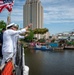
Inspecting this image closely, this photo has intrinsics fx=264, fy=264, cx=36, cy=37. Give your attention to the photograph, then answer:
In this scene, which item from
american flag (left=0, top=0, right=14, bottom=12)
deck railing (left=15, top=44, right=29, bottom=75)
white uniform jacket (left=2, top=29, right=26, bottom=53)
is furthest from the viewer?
american flag (left=0, top=0, right=14, bottom=12)

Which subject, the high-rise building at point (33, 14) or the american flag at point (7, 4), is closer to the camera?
the american flag at point (7, 4)

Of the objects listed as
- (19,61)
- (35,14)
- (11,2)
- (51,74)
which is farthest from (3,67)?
(35,14)

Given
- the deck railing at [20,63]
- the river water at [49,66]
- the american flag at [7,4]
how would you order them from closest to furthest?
the deck railing at [20,63] → the american flag at [7,4] → the river water at [49,66]

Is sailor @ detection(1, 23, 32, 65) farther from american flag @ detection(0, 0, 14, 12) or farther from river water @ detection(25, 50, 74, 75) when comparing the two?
river water @ detection(25, 50, 74, 75)

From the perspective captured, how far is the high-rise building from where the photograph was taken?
148 m

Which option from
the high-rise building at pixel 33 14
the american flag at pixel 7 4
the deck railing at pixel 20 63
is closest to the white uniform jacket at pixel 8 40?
the deck railing at pixel 20 63

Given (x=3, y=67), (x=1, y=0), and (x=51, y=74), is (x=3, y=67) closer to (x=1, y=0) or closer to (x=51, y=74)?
(x=1, y=0)

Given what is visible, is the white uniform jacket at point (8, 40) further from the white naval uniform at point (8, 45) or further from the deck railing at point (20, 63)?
the deck railing at point (20, 63)

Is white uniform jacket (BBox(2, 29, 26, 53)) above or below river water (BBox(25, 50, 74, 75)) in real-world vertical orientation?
above

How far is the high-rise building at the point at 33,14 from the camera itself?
486 ft

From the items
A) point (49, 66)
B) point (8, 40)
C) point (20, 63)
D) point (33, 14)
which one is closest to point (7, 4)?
point (8, 40)

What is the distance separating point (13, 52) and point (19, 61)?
→ 41cm

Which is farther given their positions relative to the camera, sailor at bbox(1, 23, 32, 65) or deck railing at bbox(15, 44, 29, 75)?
deck railing at bbox(15, 44, 29, 75)

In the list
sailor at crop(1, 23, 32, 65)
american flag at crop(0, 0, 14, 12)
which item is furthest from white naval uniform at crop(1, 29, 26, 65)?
american flag at crop(0, 0, 14, 12)
